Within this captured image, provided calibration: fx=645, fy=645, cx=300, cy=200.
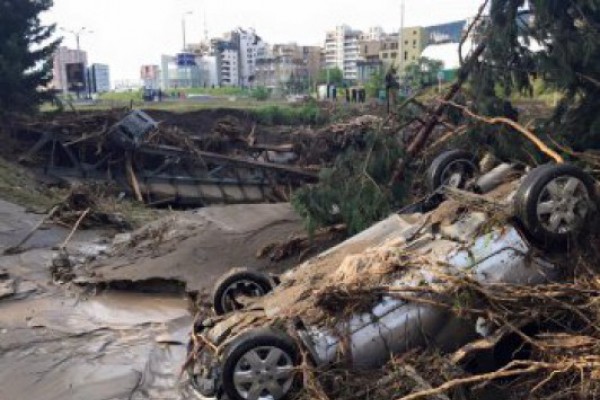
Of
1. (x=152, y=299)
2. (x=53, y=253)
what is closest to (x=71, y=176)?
(x=53, y=253)

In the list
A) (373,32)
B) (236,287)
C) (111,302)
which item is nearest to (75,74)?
(111,302)

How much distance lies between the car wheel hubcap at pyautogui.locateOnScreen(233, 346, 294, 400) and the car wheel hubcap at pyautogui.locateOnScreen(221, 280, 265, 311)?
5.60 feet

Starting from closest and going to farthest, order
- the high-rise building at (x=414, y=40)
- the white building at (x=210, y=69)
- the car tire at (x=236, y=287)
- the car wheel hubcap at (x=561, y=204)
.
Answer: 1. the car wheel hubcap at (x=561, y=204)
2. the car tire at (x=236, y=287)
3. the high-rise building at (x=414, y=40)
4. the white building at (x=210, y=69)

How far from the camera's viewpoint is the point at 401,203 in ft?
27.9

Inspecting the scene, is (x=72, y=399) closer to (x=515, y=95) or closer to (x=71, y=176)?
(x=515, y=95)

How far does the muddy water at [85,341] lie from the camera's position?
555 cm

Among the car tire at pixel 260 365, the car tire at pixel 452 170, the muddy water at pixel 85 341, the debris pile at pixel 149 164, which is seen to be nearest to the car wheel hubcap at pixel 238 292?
the muddy water at pixel 85 341

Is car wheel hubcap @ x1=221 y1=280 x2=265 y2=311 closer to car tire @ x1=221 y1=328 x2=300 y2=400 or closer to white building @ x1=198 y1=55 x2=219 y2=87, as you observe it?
car tire @ x1=221 y1=328 x2=300 y2=400

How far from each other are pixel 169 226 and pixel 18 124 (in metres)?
12.4

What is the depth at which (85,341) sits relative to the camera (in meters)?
6.77

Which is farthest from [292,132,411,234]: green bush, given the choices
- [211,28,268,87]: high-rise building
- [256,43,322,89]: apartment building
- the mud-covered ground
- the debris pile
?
[211,28,268,87]: high-rise building

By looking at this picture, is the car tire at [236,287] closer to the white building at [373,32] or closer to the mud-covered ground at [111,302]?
the mud-covered ground at [111,302]

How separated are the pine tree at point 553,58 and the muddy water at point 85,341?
4743mm

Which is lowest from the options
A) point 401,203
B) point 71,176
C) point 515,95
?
point 71,176
